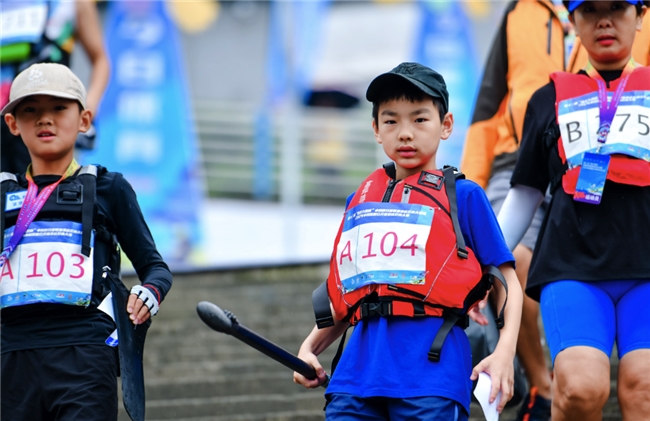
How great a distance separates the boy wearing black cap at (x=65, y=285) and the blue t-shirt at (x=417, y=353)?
769 millimetres

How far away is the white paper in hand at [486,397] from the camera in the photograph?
3389mm

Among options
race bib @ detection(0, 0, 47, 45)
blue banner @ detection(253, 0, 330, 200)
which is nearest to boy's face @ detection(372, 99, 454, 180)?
race bib @ detection(0, 0, 47, 45)

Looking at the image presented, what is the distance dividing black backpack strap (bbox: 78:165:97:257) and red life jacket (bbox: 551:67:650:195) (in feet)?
5.39

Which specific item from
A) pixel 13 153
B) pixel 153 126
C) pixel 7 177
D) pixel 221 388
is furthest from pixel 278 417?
pixel 153 126

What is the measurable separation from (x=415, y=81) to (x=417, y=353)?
0.86m

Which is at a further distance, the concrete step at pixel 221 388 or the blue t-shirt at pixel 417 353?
the concrete step at pixel 221 388

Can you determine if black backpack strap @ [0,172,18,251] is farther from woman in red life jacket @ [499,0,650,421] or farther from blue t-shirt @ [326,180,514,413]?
woman in red life jacket @ [499,0,650,421]

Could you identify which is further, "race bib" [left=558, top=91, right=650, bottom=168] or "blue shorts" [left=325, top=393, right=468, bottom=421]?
"race bib" [left=558, top=91, right=650, bottom=168]

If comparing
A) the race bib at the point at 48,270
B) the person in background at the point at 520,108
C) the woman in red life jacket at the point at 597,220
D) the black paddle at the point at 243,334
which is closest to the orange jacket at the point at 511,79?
the person in background at the point at 520,108

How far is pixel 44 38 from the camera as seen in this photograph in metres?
5.48

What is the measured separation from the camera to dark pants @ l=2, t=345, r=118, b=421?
3.83 m

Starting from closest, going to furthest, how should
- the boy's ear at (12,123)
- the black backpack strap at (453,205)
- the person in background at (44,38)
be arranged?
the black backpack strap at (453,205) < the boy's ear at (12,123) < the person in background at (44,38)

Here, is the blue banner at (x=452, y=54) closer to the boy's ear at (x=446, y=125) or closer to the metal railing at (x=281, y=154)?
the metal railing at (x=281, y=154)

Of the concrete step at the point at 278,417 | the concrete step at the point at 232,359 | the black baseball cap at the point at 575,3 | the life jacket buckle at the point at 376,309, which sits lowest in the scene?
the concrete step at the point at 232,359
